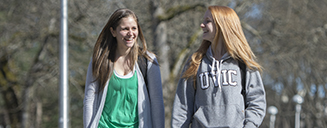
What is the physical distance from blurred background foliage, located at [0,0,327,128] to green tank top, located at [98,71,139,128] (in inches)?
288

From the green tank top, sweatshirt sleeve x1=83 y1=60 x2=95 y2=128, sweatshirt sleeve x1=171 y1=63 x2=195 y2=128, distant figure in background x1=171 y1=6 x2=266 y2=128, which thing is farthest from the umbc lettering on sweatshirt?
sweatshirt sleeve x1=83 y1=60 x2=95 y2=128

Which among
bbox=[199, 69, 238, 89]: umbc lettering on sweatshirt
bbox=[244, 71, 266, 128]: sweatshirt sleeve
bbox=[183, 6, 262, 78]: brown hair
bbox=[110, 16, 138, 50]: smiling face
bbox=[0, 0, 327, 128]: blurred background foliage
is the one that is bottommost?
bbox=[244, 71, 266, 128]: sweatshirt sleeve

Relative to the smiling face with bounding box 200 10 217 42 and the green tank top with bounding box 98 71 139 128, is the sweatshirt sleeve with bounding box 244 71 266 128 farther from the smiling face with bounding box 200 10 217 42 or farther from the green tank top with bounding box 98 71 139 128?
the green tank top with bounding box 98 71 139 128

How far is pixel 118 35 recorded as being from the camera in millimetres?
3686

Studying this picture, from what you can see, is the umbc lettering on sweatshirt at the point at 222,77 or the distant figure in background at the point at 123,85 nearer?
the umbc lettering on sweatshirt at the point at 222,77

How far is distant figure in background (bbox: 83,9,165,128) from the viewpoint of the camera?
3.49m

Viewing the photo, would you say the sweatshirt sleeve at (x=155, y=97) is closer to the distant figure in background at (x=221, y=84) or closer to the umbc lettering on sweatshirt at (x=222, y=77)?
the distant figure in background at (x=221, y=84)

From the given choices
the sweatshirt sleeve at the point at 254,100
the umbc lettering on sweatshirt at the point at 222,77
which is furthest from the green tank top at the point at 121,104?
the sweatshirt sleeve at the point at 254,100

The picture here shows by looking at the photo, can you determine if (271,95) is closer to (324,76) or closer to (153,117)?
(324,76)

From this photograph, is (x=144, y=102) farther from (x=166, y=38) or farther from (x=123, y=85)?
(x=166, y=38)

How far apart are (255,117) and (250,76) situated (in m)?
0.31

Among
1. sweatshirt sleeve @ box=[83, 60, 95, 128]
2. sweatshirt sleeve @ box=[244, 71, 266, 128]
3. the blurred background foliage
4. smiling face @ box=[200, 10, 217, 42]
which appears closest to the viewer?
sweatshirt sleeve @ box=[244, 71, 266, 128]

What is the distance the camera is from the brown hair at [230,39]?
130 inches

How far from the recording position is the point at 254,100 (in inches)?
128
